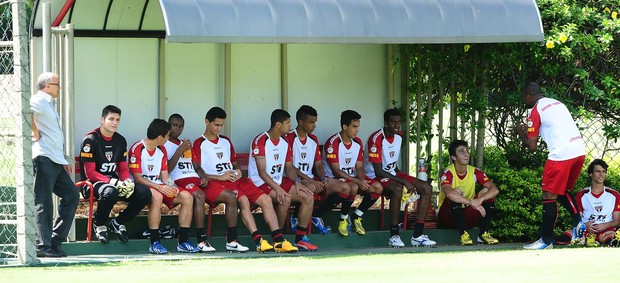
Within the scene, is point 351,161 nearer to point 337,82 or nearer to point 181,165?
point 337,82

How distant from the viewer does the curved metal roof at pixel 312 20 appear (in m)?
11.7

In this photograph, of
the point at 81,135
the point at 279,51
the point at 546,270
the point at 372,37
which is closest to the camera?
the point at 546,270

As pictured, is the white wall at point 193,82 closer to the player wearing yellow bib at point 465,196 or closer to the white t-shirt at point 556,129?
the player wearing yellow bib at point 465,196

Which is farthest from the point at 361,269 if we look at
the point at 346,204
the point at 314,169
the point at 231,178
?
the point at 314,169

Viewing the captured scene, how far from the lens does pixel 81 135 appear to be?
1332cm

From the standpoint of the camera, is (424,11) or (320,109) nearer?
(424,11)

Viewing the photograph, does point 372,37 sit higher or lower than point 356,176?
higher

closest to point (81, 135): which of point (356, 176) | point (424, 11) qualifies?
point (356, 176)

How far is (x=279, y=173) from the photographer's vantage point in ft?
43.7

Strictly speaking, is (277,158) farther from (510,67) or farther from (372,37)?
(510,67)

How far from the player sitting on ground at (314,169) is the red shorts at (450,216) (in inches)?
49.1

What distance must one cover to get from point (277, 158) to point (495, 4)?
2.94m

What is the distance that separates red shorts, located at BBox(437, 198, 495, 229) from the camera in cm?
1378

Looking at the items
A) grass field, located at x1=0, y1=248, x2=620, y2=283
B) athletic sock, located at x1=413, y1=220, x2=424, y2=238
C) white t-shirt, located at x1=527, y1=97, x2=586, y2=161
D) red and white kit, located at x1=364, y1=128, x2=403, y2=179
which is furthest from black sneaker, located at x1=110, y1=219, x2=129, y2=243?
white t-shirt, located at x1=527, y1=97, x2=586, y2=161
